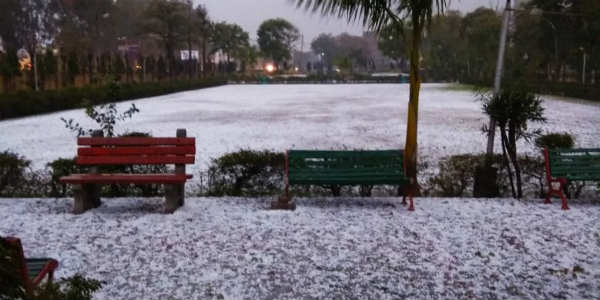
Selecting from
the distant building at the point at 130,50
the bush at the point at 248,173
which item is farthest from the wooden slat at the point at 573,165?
the distant building at the point at 130,50

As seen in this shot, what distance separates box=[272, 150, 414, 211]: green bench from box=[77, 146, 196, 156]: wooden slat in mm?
1291

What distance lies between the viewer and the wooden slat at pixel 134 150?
20.7ft

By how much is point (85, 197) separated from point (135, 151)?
82 centimetres

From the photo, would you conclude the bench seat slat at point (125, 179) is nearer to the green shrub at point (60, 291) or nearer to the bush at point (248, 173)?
the bush at point (248, 173)

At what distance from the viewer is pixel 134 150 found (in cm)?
639

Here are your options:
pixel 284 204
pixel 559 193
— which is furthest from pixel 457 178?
pixel 284 204

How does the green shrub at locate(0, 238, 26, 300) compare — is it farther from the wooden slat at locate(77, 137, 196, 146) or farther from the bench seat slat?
the wooden slat at locate(77, 137, 196, 146)

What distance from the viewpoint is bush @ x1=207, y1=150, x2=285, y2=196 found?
7.06 metres

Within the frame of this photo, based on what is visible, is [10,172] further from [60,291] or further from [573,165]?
[573,165]

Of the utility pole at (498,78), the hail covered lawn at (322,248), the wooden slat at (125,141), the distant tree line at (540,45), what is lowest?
the hail covered lawn at (322,248)

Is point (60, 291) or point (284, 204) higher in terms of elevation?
point (60, 291)

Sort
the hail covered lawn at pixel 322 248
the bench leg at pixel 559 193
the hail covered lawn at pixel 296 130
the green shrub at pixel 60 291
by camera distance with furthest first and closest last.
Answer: the hail covered lawn at pixel 296 130
the bench leg at pixel 559 193
the hail covered lawn at pixel 322 248
the green shrub at pixel 60 291

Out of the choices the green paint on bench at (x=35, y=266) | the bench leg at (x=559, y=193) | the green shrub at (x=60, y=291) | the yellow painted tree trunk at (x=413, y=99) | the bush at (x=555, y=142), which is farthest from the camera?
the bush at (x=555, y=142)

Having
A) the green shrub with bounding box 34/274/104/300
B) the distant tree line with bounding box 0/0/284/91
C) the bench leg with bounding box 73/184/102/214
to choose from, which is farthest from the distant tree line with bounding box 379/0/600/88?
the green shrub with bounding box 34/274/104/300
